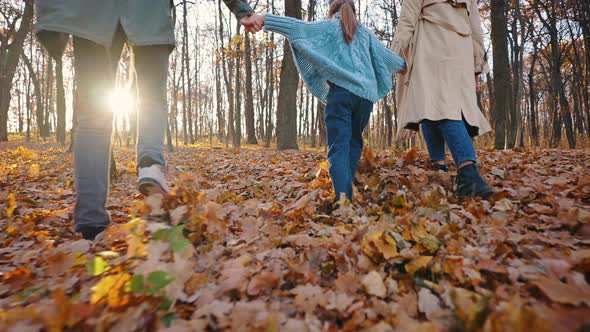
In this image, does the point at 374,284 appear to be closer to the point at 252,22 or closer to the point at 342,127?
the point at 342,127

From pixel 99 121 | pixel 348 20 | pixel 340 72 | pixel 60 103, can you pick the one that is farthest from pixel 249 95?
pixel 99 121

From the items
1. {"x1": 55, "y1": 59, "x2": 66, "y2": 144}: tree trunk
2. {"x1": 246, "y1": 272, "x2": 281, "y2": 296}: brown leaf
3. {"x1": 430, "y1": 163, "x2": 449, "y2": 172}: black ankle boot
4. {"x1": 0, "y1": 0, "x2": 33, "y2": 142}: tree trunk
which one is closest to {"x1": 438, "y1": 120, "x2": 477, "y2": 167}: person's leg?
{"x1": 430, "y1": 163, "x2": 449, "y2": 172}: black ankle boot

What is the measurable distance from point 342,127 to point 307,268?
1287 mm

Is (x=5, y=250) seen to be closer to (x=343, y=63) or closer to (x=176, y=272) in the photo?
(x=176, y=272)

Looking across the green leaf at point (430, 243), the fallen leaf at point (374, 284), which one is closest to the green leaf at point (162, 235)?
the fallen leaf at point (374, 284)

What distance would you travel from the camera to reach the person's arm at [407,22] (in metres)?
2.73

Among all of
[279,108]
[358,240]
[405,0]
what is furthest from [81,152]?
[279,108]

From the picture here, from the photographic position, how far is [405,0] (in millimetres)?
2756

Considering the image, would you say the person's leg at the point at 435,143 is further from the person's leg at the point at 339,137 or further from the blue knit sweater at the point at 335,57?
the person's leg at the point at 339,137

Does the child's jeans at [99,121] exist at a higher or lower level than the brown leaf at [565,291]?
higher

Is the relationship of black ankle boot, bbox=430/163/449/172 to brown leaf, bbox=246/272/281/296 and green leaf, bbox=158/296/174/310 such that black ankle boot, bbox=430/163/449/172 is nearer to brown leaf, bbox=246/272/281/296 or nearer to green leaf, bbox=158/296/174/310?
brown leaf, bbox=246/272/281/296

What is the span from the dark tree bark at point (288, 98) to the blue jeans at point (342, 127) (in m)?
7.59

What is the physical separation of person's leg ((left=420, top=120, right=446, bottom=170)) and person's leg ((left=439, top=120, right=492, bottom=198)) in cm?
44

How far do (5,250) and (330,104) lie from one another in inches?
82.8
